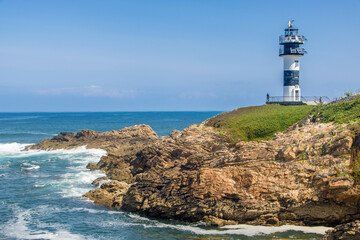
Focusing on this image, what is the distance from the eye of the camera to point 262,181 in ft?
74.8

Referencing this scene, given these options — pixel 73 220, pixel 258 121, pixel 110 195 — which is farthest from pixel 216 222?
pixel 258 121

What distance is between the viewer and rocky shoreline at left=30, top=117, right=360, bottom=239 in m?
21.3

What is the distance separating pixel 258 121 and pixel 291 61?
1184 centimetres

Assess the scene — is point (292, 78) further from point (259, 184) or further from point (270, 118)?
point (259, 184)

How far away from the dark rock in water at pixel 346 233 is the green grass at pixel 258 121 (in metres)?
12.4

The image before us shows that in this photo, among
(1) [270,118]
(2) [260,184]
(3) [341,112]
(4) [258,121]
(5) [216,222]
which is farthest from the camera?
(1) [270,118]

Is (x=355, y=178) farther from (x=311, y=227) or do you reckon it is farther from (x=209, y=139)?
(x=209, y=139)

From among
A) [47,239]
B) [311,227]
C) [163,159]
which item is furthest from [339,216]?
[47,239]

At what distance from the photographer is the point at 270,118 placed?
3469 centimetres

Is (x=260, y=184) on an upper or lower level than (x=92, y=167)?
upper

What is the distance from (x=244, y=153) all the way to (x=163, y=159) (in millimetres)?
7426

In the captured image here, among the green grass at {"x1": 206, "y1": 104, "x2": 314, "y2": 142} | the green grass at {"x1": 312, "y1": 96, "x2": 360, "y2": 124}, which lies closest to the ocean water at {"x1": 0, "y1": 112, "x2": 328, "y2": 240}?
the green grass at {"x1": 312, "y1": 96, "x2": 360, "y2": 124}

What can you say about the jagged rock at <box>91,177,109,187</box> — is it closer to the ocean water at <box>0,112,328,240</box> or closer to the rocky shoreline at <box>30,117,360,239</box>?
the ocean water at <box>0,112,328,240</box>

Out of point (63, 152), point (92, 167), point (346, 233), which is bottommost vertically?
point (92, 167)
